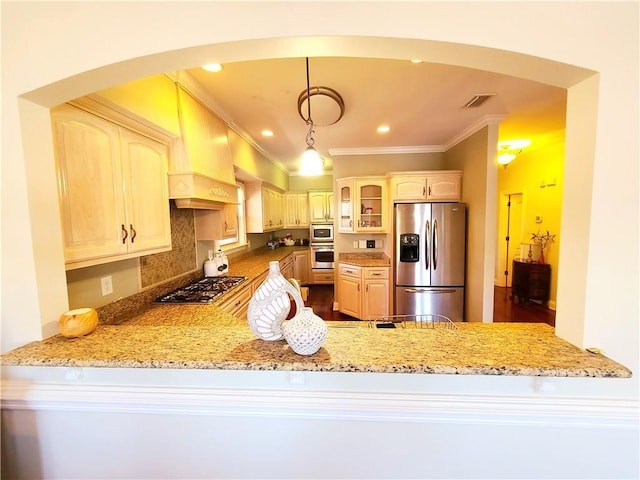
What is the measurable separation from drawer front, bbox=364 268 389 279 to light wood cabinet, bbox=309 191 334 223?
2.31m

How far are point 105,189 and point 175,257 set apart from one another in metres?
1.07

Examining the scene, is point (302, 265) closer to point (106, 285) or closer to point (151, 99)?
point (106, 285)

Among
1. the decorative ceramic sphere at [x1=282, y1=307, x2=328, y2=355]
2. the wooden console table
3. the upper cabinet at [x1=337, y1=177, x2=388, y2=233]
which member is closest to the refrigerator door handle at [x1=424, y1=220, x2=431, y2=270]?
the upper cabinet at [x1=337, y1=177, x2=388, y2=233]

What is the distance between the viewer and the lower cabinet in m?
3.64

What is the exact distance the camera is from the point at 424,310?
352 centimetres

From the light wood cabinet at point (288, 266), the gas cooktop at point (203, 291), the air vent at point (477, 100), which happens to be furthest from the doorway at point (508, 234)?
the gas cooktop at point (203, 291)

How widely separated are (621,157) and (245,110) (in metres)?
2.69

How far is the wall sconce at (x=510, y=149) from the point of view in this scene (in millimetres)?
3809

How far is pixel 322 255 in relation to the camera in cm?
565

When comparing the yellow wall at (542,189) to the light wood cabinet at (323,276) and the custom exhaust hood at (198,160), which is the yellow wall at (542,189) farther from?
the custom exhaust hood at (198,160)

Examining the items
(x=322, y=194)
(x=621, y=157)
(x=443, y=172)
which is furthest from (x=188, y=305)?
(x=322, y=194)

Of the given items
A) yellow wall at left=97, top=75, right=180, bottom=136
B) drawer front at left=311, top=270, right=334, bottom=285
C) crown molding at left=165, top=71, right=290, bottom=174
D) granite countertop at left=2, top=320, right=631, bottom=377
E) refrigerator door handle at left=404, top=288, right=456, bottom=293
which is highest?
crown molding at left=165, top=71, right=290, bottom=174

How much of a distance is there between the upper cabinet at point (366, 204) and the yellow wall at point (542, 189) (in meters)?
2.51

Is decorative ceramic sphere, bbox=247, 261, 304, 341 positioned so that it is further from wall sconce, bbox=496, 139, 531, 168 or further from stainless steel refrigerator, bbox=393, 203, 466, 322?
wall sconce, bbox=496, 139, 531, 168
